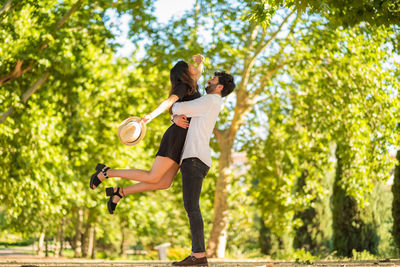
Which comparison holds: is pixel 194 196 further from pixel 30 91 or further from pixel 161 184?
pixel 30 91

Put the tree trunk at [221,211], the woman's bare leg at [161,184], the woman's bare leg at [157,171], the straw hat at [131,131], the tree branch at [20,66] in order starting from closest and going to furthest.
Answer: the straw hat at [131,131], the woman's bare leg at [157,171], the woman's bare leg at [161,184], the tree branch at [20,66], the tree trunk at [221,211]

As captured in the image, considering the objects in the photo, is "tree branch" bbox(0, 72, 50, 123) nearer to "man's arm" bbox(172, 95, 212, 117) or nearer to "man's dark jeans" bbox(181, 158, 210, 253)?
"man's arm" bbox(172, 95, 212, 117)

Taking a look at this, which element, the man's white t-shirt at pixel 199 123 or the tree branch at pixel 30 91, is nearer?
the man's white t-shirt at pixel 199 123

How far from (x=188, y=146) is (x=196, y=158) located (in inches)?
5.5

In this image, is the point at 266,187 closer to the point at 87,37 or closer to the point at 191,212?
the point at 87,37

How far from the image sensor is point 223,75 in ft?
16.4

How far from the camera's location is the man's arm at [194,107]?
4598 mm

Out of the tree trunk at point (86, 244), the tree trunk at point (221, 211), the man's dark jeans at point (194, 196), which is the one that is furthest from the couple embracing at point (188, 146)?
the tree trunk at point (86, 244)

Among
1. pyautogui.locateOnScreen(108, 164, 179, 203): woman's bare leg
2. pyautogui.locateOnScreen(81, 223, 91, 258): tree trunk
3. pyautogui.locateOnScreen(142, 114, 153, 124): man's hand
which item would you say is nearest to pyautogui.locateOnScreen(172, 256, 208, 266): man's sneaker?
pyautogui.locateOnScreen(108, 164, 179, 203): woman's bare leg

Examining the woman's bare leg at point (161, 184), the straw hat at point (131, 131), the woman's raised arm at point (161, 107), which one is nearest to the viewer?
the woman's raised arm at point (161, 107)

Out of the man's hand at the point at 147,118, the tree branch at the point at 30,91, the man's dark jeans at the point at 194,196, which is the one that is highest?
the tree branch at the point at 30,91

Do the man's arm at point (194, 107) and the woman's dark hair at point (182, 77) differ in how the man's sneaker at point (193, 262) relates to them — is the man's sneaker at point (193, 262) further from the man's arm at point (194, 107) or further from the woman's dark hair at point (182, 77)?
the woman's dark hair at point (182, 77)

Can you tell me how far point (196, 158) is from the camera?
4.48 m

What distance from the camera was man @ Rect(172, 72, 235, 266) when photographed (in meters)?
4.44
